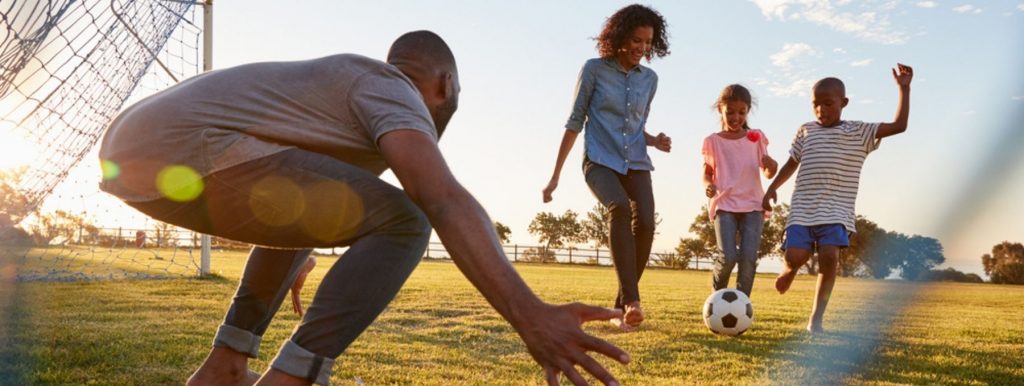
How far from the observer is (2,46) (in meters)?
4.48

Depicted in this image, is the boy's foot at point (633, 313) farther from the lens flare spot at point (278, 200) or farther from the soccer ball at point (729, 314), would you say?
the lens flare spot at point (278, 200)

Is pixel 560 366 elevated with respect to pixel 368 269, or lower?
lower

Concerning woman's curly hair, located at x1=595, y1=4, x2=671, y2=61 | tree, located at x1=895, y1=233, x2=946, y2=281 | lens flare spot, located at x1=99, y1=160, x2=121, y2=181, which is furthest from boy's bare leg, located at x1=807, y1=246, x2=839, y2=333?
lens flare spot, located at x1=99, y1=160, x2=121, y2=181

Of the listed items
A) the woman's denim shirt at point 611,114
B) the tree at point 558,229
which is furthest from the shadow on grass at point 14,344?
the tree at point 558,229

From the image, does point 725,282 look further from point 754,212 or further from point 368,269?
point 368,269

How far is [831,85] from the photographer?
6145 mm

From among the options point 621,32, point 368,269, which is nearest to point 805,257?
point 621,32

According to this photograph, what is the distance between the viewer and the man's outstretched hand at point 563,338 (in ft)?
5.36

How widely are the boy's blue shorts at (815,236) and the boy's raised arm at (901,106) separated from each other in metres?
0.77

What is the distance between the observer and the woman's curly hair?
19.4ft

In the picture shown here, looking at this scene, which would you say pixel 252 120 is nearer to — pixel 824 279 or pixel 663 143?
pixel 663 143

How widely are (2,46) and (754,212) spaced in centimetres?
543

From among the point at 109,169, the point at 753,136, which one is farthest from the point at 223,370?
the point at 753,136

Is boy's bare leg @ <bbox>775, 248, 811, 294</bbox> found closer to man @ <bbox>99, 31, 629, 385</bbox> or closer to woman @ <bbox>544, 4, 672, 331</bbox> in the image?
woman @ <bbox>544, 4, 672, 331</bbox>
